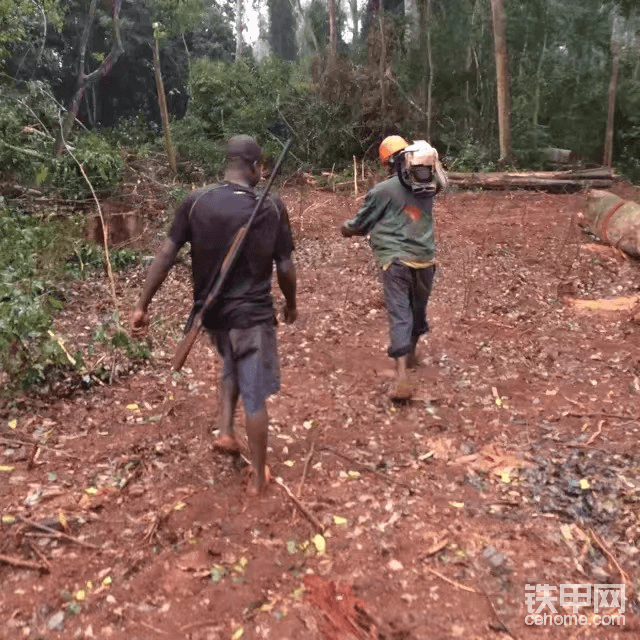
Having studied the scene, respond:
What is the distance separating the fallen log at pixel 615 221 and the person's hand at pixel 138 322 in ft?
24.0

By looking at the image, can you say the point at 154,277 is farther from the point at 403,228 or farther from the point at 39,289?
the point at 39,289

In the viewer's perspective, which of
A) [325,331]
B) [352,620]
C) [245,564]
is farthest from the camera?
[325,331]

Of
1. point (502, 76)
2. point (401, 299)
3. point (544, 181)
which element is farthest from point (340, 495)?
point (502, 76)

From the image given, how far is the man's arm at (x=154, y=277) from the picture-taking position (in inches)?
121

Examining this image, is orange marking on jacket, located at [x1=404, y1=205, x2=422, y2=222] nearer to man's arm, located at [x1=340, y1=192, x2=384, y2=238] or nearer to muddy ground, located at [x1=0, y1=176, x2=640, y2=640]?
man's arm, located at [x1=340, y1=192, x2=384, y2=238]

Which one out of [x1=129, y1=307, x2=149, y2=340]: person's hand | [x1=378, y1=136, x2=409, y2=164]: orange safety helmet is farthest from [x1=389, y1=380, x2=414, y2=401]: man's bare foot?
[x1=129, y1=307, x2=149, y2=340]: person's hand

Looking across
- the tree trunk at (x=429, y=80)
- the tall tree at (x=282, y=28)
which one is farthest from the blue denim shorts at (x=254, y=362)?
the tall tree at (x=282, y=28)

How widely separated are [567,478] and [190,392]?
8.52 ft

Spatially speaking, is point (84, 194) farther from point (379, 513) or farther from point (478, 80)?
point (478, 80)

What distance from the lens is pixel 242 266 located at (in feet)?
10.1

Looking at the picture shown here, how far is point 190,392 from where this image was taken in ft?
15.2

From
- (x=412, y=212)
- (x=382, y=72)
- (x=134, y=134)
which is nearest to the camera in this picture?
A: (x=412, y=212)

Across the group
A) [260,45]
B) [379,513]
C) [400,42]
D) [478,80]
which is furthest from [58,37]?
[260,45]

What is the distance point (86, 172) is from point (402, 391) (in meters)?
7.02
